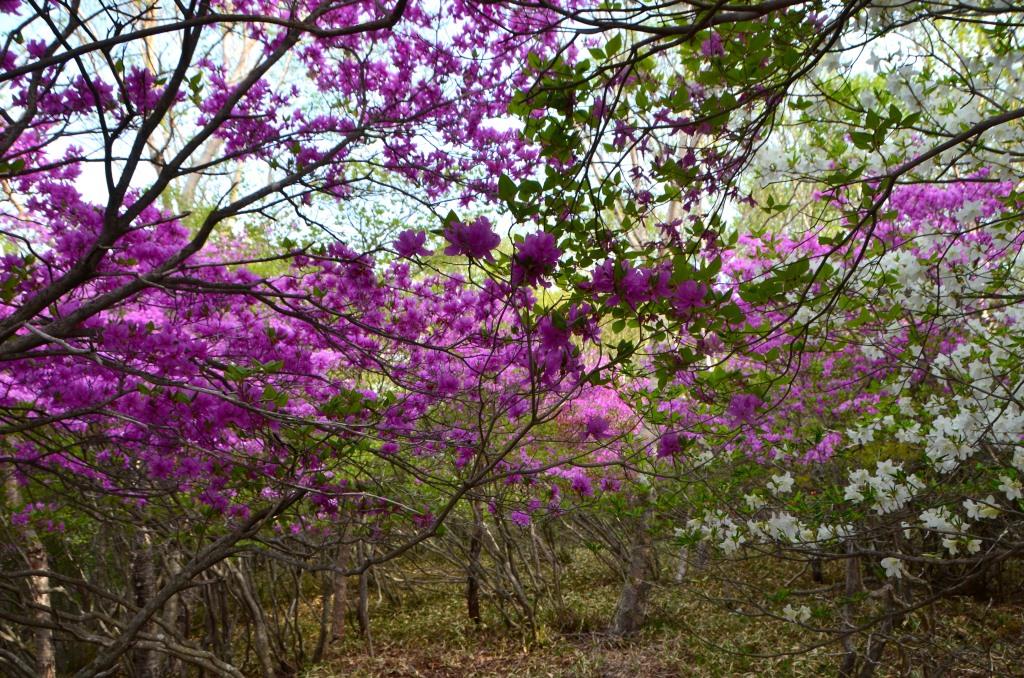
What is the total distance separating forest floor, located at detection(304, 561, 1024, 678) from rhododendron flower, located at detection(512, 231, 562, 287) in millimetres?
4445

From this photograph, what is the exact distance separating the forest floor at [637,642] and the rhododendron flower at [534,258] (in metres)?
4.44

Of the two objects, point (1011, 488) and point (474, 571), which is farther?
point (474, 571)

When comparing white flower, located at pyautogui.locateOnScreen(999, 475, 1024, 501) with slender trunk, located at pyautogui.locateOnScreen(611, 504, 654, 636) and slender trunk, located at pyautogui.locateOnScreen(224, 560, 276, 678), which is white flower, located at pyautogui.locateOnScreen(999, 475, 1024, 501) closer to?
slender trunk, located at pyautogui.locateOnScreen(611, 504, 654, 636)

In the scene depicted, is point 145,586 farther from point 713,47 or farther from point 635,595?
point 713,47

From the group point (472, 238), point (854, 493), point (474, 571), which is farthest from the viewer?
point (474, 571)

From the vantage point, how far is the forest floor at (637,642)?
6.11 meters

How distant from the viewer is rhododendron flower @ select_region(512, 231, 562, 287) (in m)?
1.58

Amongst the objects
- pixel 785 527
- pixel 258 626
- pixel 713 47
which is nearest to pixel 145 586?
pixel 258 626

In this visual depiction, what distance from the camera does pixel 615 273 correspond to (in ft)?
5.57

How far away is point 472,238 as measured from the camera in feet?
5.09

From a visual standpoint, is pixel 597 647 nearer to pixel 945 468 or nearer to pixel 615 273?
pixel 945 468

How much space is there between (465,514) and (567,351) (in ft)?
22.6

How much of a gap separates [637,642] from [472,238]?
670 centimetres

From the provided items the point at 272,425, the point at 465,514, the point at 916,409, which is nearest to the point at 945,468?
the point at 916,409
